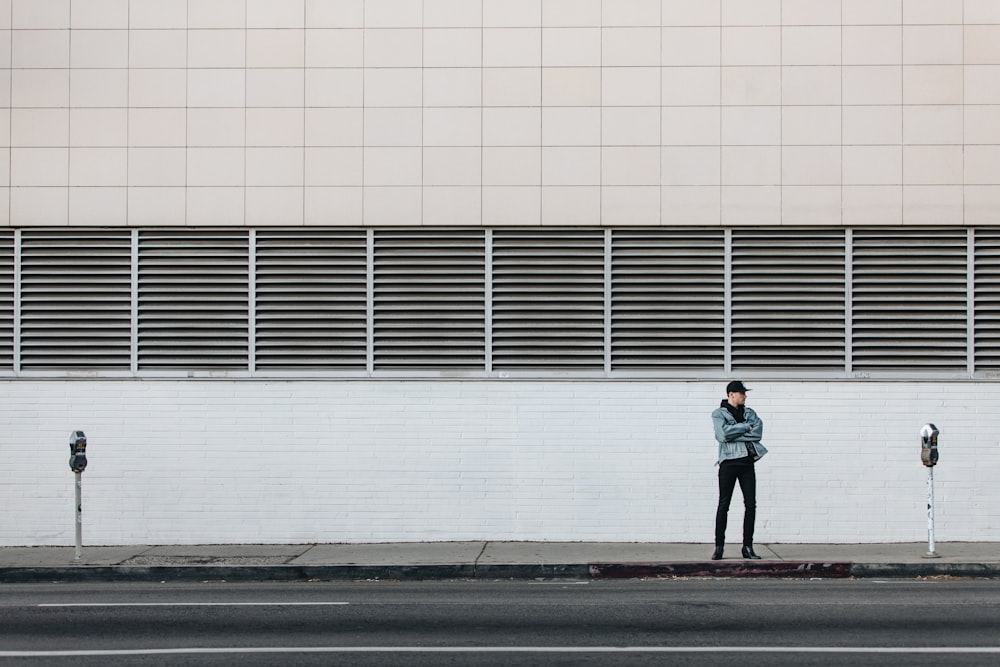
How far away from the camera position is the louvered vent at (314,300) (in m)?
14.6

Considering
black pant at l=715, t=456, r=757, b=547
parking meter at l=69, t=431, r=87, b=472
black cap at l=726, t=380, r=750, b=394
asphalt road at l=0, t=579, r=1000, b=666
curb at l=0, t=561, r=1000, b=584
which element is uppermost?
black cap at l=726, t=380, r=750, b=394

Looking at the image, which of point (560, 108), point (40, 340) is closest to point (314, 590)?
point (40, 340)

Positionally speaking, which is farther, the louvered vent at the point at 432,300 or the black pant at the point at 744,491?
the louvered vent at the point at 432,300

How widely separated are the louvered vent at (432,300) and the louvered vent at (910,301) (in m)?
4.42

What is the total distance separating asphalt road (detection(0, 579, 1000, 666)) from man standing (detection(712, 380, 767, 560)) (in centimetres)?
91

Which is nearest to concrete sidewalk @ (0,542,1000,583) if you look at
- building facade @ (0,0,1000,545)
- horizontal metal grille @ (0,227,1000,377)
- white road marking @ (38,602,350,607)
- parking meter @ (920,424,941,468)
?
building facade @ (0,0,1000,545)

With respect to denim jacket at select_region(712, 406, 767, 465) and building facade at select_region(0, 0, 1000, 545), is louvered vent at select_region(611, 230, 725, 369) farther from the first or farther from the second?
denim jacket at select_region(712, 406, 767, 465)

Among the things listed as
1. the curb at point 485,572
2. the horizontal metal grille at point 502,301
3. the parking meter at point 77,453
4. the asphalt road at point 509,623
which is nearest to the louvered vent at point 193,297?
the horizontal metal grille at point 502,301

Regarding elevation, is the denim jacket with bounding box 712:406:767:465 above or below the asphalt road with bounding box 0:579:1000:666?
above

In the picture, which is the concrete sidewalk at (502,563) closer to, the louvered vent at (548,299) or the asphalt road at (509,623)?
the asphalt road at (509,623)

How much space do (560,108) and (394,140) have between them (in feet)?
6.51

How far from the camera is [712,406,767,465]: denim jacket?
12.5 metres

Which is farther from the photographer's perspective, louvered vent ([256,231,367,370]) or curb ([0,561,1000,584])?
louvered vent ([256,231,367,370])

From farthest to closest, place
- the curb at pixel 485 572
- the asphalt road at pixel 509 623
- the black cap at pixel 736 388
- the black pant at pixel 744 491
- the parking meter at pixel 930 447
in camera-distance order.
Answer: the black pant at pixel 744 491 → the black cap at pixel 736 388 → the parking meter at pixel 930 447 → the curb at pixel 485 572 → the asphalt road at pixel 509 623
